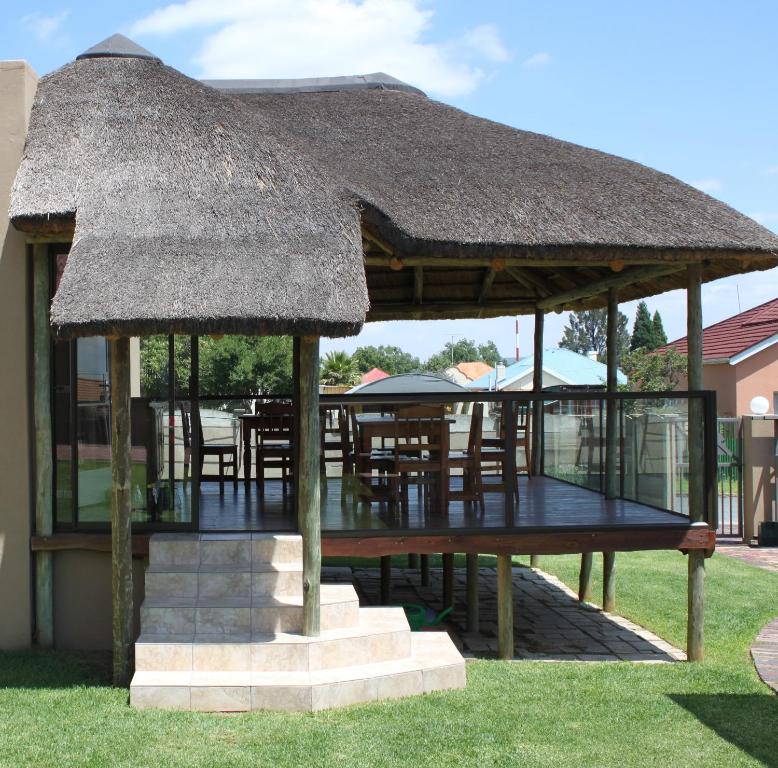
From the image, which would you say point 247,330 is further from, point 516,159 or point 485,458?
point 516,159

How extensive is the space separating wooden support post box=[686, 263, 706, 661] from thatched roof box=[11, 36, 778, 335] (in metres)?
0.38

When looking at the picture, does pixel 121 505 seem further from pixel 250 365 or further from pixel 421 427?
pixel 250 365

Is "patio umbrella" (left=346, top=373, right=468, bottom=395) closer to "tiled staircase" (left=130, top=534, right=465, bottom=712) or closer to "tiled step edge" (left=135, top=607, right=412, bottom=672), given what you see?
"tiled staircase" (left=130, top=534, right=465, bottom=712)

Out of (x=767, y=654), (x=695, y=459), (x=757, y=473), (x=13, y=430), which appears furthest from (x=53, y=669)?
(x=757, y=473)

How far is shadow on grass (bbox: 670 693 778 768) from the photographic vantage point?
5.64m

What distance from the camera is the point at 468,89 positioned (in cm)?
1689

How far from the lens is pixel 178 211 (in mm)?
6836

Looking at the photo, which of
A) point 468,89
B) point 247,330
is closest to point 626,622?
point 247,330

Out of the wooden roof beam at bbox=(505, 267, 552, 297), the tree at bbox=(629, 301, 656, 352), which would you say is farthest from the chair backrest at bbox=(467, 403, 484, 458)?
the tree at bbox=(629, 301, 656, 352)

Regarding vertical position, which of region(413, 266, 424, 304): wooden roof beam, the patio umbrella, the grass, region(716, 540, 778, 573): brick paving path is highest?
region(413, 266, 424, 304): wooden roof beam

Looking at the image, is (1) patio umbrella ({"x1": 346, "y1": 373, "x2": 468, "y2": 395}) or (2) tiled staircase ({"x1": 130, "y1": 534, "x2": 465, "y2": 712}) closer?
(2) tiled staircase ({"x1": 130, "y1": 534, "x2": 465, "y2": 712})

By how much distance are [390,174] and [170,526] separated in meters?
3.58

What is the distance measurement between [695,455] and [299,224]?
13.6 feet

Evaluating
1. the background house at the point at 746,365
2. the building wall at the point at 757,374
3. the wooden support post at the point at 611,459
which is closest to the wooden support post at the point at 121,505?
the wooden support post at the point at 611,459
